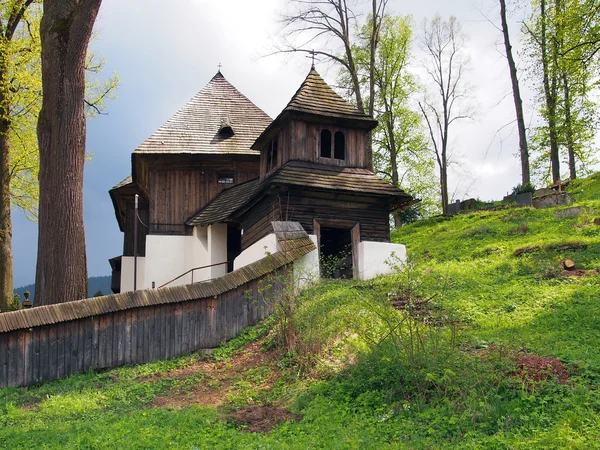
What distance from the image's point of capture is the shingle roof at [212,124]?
78.9 feet

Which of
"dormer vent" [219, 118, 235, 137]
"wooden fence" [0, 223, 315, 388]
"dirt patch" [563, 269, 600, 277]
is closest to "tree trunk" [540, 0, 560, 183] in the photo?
"dormer vent" [219, 118, 235, 137]

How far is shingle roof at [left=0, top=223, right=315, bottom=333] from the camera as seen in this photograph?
11891mm

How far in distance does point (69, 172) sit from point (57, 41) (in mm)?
2923

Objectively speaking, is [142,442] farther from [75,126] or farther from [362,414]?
[75,126]

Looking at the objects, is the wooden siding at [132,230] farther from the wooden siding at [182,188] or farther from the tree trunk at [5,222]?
the tree trunk at [5,222]

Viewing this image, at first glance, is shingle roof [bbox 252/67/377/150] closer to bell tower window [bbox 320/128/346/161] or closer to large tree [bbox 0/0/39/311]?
bell tower window [bbox 320/128/346/161]

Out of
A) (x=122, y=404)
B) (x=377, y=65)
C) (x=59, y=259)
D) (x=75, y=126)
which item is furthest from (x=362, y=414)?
(x=377, y=65)

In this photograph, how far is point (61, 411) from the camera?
33.2 ft

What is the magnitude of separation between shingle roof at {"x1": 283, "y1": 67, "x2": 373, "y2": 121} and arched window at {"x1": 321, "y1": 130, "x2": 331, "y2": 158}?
2.33 feet

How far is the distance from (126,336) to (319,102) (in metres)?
10.2

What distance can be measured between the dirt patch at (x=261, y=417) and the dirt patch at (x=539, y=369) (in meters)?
3.09

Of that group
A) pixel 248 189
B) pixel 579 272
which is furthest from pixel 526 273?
pixel 248 189

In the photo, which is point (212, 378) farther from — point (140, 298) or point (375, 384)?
point (375, 384)

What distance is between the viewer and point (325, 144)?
20641 millimetres
